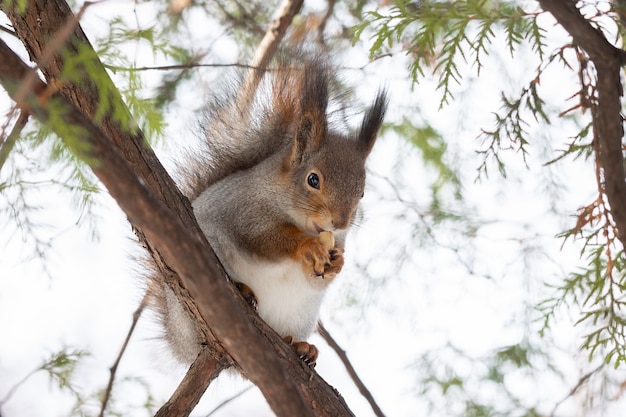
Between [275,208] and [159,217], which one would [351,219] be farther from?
[159,217]

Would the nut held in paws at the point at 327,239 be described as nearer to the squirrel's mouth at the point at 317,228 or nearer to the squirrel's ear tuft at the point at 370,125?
the squirrel's mouth at the point at 317,228

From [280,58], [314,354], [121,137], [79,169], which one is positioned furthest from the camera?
[280,58]

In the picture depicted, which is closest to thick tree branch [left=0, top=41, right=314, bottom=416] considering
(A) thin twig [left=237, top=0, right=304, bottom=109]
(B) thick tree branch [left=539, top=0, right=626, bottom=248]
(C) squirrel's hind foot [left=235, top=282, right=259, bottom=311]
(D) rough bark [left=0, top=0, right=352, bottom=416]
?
(D) rough bark [left=0, top=0, right=352, bottom=416]

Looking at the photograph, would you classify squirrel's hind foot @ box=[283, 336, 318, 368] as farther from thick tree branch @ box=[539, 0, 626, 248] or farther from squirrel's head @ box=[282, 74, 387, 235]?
thick tree branch @ box=[539, 0, 626, 248]

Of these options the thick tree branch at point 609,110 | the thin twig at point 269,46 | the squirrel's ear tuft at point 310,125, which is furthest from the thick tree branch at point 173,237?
the thin twig at point 269,46

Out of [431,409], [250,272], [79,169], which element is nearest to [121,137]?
[79,169]

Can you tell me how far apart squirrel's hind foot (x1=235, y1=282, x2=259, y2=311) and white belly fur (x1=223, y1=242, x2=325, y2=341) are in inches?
2.6

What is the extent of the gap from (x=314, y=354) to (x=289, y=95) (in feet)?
3.17

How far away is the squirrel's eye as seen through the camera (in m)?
2.78

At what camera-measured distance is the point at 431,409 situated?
3707mm

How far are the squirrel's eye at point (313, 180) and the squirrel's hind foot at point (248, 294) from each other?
40cm

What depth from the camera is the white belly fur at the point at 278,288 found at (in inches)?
108

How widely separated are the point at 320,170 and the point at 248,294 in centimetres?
48

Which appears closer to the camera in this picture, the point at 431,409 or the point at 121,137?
the point at 121,137
